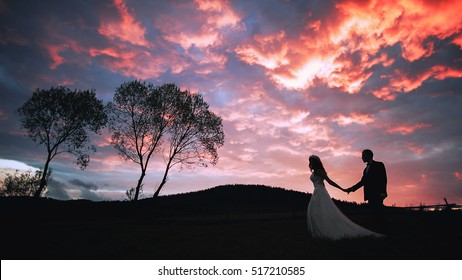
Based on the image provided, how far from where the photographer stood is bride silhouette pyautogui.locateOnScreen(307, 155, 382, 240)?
10.8 meters

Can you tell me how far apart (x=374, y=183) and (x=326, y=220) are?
7.36 ft

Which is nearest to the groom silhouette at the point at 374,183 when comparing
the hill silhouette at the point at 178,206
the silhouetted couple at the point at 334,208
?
the silhouetted couple at the point at 334,208

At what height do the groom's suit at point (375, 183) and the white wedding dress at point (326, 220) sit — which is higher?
the groom's suit at point (375, 183)

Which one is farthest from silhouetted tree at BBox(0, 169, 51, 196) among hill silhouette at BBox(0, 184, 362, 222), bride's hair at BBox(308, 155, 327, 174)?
bride's hair at BBox(308, 155, 327, 174)

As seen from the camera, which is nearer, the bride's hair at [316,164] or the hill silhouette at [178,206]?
the bride's hair at [316,164]

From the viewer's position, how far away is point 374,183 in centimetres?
1035

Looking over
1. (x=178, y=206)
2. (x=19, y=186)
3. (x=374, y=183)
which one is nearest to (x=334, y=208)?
(x=374, y=183)

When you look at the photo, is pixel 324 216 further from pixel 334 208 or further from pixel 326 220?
pixel 334 208

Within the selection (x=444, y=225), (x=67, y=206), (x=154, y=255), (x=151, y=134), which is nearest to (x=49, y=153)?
(x=67, y=206)

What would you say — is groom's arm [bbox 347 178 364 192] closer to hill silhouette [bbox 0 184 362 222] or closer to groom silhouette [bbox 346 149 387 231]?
groom silhouette [bbox 346 149 387 231]

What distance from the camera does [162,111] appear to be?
3859 centimetres

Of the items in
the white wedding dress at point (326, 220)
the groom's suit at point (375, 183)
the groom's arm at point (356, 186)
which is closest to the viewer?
the groom's suit at point (375, 183)

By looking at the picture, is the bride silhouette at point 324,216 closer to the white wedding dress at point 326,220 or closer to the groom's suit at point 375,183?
the white wedding dress at point 326,220

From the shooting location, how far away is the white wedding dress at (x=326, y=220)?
1073cm
